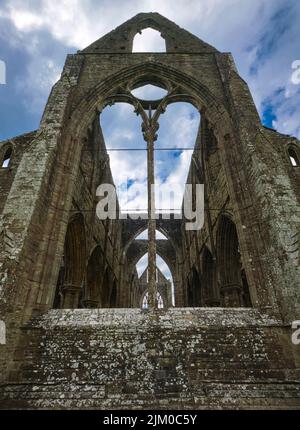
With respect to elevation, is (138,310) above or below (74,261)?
below

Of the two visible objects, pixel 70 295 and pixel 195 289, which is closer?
pixel 70 295

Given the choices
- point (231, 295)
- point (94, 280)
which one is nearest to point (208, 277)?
point (231, 295)

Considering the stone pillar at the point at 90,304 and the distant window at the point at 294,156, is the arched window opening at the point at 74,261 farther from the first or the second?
the distant window at the point at 294,156

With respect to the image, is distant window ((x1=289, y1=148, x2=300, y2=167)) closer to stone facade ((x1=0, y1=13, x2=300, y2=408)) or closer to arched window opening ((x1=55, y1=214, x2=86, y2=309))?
stone facade ((x1=0, y1=13, x2=300, y2=408))

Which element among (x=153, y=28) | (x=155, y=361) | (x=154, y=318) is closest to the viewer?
(x=155, y=361)

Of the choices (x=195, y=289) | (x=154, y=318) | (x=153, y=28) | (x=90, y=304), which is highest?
(x=153, y=28)

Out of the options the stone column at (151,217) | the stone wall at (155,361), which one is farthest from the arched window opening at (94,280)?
the stone wall at (155,361)

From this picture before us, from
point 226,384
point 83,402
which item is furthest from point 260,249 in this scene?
point 83,402

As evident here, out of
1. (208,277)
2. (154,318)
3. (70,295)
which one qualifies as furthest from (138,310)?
(208,277)

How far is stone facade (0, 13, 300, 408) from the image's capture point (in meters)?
3.30

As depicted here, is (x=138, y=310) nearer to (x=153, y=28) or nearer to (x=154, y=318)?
(x=154, y=318)

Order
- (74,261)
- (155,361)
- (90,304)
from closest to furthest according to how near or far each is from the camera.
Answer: (155,361), (74,261), (90,304)

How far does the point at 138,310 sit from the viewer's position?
4223 mm

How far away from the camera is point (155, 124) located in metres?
6.64
